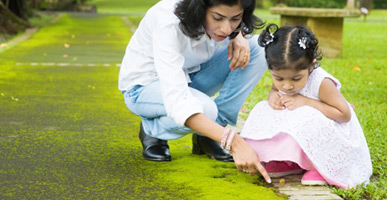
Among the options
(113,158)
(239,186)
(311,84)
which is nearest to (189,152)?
(113,158)

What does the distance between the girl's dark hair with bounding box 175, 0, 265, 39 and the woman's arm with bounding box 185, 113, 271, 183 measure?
1.57ft

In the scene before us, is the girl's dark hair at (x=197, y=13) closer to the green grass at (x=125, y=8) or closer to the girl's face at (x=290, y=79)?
the girl's face at (x=290, y=79)

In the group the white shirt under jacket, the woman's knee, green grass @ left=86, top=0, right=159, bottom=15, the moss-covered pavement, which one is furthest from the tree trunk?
green grass @ left=86, top=0, right=159, bottom=15

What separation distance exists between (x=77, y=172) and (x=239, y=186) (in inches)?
35.9

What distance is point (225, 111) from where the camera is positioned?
3613 millimetres

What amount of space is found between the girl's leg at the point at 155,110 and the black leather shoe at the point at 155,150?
0.06m

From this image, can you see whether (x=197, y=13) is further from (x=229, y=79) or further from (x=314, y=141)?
(x=314, y=141)

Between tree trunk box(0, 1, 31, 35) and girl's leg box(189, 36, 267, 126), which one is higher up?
girl's leg box(189, 36, 267, 126)

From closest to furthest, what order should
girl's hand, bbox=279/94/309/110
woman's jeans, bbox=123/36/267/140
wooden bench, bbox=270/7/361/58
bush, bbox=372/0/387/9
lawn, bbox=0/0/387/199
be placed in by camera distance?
lawn, bbox=0/0/387/199 → girl's hand, bbox=279/94/309/110 → woman's jeans, bbox=123/36/267/140 → wooden bench, bbox=270/7/361/58 → bush, bbox=372/0/387/9

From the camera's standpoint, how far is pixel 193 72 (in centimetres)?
363

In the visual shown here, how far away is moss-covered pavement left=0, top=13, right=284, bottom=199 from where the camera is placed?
2941 mm

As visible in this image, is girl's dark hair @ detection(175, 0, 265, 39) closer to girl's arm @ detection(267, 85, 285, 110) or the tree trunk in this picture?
girl's arm @ detection(267, 85, 285, 110)

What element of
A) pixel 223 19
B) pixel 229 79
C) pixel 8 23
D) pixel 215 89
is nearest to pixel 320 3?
pixel 8 23

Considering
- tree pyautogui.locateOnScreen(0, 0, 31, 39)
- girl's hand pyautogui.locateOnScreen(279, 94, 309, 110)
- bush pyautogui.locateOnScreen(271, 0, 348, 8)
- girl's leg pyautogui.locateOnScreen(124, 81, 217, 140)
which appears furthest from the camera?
bush pyautogui.locateOnScreen(271, 0, 348, 8)
